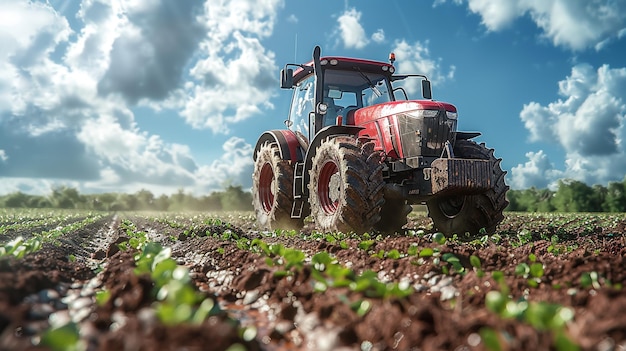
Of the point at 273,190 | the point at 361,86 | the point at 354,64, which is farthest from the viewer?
the point at 273,190

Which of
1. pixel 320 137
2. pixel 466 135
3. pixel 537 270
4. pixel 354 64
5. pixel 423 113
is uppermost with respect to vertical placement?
pixel 354 64

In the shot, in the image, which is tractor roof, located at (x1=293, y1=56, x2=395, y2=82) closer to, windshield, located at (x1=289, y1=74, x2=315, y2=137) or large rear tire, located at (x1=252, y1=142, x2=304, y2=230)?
windshield, located at (x1=289, y1=74, x2=315, y2=137)

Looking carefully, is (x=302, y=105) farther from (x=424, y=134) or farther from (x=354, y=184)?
(x=354, y=184)

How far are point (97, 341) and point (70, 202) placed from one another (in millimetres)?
62810

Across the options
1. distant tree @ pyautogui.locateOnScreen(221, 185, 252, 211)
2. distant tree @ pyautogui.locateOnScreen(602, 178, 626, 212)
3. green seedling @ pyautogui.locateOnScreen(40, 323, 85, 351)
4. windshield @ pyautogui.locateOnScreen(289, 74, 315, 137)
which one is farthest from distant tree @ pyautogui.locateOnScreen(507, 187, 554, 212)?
green seedling @ pyautogui.locateOnScreen(40, 323, 85, 351)

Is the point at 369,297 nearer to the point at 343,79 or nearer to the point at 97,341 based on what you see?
the point at 97,341

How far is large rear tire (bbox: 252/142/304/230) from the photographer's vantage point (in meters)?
9.02

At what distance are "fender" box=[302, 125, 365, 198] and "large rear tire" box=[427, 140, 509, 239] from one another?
5.51 ft

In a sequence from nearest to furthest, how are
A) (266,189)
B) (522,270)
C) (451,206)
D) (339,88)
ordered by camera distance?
(522,270), (451,206), (339,88), (266,189)

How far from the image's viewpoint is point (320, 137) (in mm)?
7977

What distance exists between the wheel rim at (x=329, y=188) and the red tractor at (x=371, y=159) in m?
0.02

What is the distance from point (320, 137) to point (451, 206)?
7.91 feet

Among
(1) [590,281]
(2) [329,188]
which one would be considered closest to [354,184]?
(2) [329,188]

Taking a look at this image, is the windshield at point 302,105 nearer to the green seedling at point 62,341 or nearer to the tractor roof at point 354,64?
the tractor roof at point 354,64
